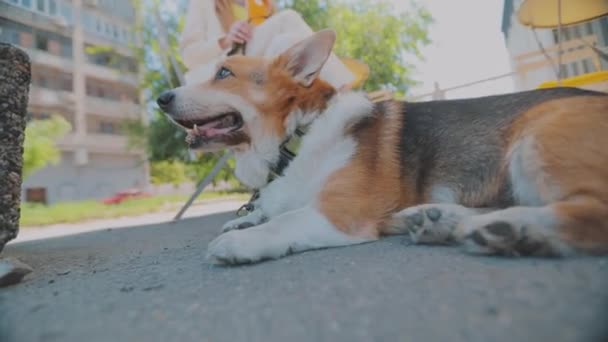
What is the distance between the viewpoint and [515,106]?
178 cm

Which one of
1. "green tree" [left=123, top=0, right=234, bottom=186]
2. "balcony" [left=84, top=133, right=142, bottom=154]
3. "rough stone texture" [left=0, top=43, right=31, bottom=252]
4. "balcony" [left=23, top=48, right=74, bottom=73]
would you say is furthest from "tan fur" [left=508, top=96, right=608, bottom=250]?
"balcony" [left=84, top=133, right=142, bottom=154]

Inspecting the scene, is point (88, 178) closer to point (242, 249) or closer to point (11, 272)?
point (11, 272)

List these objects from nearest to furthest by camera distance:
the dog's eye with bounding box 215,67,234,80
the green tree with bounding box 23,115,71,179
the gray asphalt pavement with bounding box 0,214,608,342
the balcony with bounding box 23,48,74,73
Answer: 1. the gray asphalt pavement with bounding box 0,214,608,342
2. the dog's eye with bounding box 215,67,234,80
3. the green tree with bounding box 23,115,71,179
4. the balcony with bounding box 23,48,74,73

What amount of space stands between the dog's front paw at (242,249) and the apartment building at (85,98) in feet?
56.6

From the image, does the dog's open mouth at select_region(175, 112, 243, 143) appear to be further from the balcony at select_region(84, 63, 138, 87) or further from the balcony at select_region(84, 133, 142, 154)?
the balcony at select_region(84, 63, 138, 87)

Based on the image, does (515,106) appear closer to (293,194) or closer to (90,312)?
(293,194)

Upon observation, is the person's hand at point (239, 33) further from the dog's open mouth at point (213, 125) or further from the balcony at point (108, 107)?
the balcony at point (108, 107)

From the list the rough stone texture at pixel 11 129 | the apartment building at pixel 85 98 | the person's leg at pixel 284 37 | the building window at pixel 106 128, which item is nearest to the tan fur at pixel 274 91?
the person's leg at pixel 284 37

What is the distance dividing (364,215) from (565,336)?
1070 mm

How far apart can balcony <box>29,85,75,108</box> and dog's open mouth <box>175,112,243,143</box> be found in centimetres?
2173

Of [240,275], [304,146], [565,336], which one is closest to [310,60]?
Result: [304,146]

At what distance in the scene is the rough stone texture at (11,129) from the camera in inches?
63.8

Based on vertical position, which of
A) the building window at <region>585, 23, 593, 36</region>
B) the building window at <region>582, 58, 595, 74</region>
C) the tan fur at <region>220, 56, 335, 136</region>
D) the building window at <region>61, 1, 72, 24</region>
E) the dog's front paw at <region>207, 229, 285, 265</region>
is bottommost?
the dog's front paw at <region>207, 229, 285, 265</region>

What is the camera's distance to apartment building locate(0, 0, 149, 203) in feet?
62.0
